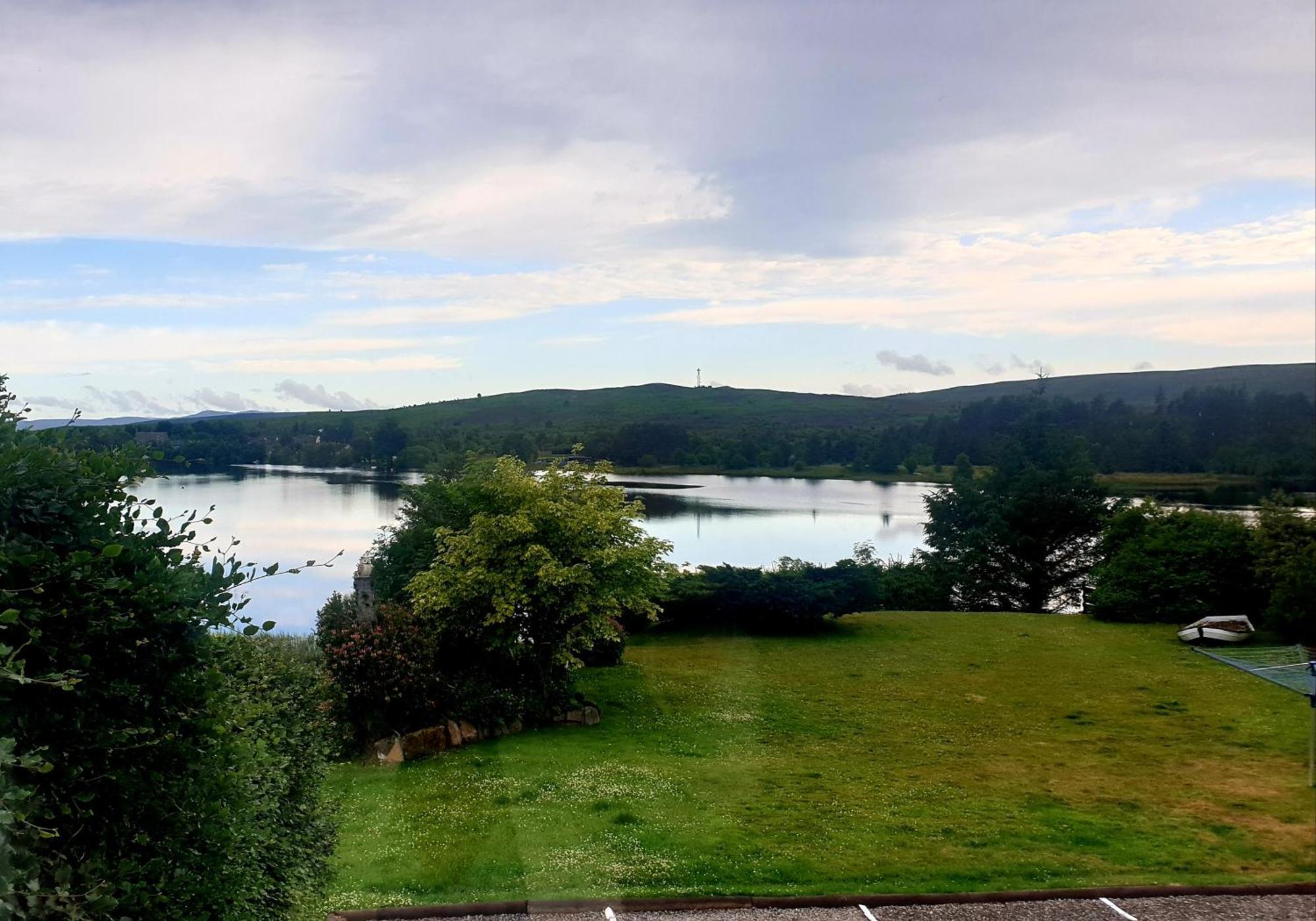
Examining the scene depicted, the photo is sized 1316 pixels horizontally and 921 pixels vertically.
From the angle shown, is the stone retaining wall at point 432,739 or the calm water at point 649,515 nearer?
the calm water at point 649,515

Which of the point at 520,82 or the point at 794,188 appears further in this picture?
the point at 794,188

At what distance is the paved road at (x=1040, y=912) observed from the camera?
15.2ft

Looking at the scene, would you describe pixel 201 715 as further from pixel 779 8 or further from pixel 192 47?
pixel 779 8

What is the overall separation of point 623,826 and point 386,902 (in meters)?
1.69

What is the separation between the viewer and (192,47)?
183 inches

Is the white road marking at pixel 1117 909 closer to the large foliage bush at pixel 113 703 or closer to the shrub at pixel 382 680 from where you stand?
the large foliage bush at pixel 113 703

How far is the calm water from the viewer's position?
643cm

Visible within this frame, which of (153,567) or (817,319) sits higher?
(817,319)

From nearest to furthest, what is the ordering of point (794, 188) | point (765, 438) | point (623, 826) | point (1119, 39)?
point (1119, 39) → point (623, 826) → point (794, 188) → point (765, 438)

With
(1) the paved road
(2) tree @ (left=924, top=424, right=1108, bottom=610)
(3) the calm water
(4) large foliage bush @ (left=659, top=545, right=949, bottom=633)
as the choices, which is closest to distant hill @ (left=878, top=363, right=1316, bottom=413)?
(3) the calm water

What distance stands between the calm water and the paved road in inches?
116

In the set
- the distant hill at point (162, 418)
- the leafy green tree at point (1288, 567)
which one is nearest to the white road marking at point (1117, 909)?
the distant hill at point (162, 418)

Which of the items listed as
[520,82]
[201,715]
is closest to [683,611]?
[520,82]

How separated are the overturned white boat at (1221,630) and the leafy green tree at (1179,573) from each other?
4.28 feet
